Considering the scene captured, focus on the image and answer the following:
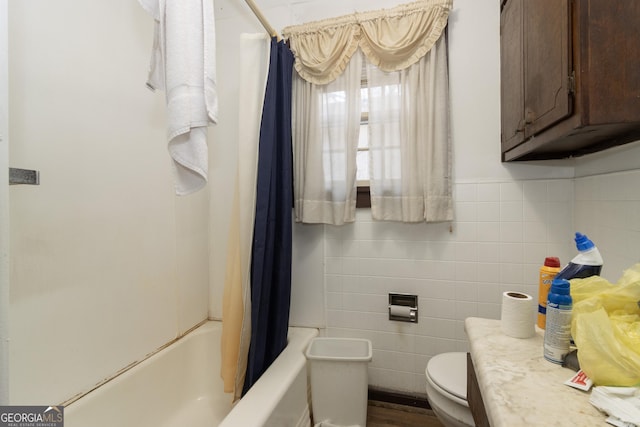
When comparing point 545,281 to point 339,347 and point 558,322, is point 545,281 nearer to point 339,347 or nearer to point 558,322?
point 558,322

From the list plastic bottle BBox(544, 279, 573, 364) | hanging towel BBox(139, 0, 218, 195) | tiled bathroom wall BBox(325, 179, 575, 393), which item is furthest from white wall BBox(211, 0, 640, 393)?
hanging towel BBox(139, 0, 218, 195)

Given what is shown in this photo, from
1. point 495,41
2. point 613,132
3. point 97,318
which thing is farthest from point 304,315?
point 495,41

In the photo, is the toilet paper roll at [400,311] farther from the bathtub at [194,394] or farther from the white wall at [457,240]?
the bathtub at [194,394]

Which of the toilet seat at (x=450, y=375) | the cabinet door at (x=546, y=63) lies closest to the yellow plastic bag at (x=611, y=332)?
the cabinet door at (x=546, y=63)

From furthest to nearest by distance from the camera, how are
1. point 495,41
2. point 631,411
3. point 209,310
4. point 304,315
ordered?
point 209,310 < point 304,315 < point 495,41 < point 631,411

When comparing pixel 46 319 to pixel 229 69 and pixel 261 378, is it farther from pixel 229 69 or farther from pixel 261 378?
pixel 229 69

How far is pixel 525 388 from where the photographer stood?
2.16 feet

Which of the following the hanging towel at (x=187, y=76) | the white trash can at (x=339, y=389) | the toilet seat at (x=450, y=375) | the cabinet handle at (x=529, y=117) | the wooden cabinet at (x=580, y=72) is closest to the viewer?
the wooden cabinet at (x=580, y=72)

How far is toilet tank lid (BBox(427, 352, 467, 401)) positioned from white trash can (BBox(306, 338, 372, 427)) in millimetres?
306

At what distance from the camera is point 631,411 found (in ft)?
1.78

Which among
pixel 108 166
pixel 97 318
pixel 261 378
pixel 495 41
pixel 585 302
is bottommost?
pixel 261 378

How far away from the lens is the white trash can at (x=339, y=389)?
141cm

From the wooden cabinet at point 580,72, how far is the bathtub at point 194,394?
136 centimetres

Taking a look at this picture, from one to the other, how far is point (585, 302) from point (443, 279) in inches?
35.3
